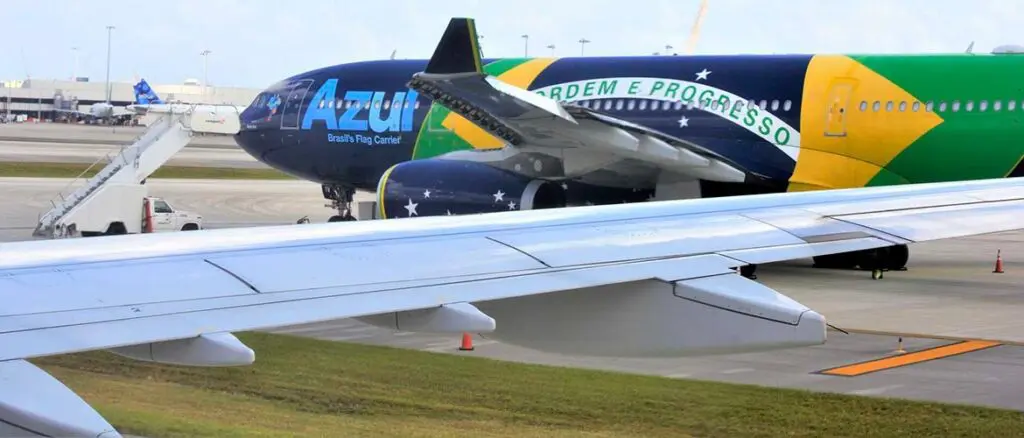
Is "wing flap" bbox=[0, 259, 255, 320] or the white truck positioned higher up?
"wing flap" bbox=[0, 259, 255, 320]

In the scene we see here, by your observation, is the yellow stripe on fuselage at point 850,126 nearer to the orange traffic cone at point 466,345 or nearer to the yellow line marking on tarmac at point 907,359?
the yellow line marking on tarmac at point 907,359

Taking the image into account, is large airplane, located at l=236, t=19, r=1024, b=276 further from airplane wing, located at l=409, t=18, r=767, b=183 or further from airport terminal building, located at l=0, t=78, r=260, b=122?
airport terminal building, located at l=0, t=78, r=260, b=122

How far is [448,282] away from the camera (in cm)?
462

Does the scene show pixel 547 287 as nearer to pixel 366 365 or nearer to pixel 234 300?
pixel 234 300

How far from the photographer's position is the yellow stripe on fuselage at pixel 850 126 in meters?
20.2

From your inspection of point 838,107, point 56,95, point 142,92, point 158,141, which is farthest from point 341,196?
point 56,95

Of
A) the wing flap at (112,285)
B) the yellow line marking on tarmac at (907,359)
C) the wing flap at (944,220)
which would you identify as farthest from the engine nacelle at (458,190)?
the wing flap at (112,285)

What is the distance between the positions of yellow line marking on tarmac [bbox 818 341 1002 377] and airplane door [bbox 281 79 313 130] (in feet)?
47.6

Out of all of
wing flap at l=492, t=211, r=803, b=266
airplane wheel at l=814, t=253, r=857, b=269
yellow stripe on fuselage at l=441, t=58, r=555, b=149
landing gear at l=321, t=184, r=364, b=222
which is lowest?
airplane wheel at l=814, t=253, r=857, b=269

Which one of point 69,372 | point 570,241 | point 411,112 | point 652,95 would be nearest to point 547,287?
point 570,241

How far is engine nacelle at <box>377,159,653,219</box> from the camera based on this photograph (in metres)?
21.2

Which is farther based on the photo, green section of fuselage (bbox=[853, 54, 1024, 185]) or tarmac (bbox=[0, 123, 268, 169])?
tarmac (bbox=[0, 123, 268, 169])

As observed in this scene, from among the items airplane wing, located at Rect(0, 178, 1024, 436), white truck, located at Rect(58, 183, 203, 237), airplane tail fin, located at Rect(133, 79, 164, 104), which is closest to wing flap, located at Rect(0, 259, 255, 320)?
airplane wing, located at Rect(0, 178, 1024, 436)

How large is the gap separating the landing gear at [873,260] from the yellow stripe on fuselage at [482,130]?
5346 millimetres
